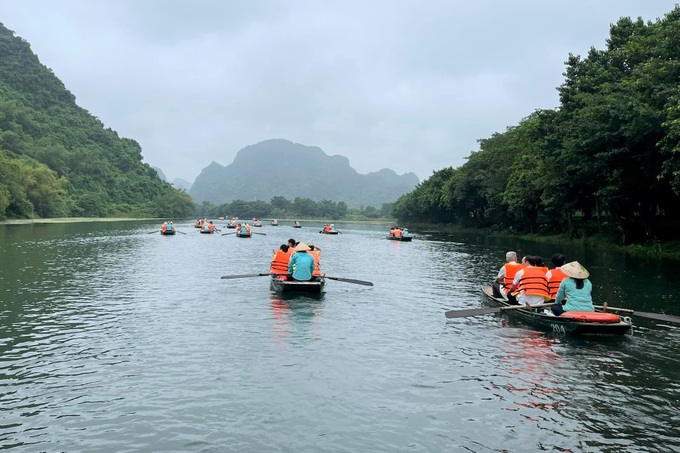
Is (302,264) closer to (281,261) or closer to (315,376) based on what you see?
(281,261)

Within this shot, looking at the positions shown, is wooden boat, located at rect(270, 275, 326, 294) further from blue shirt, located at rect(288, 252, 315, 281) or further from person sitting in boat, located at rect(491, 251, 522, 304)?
person sitting in boat, located at rect(491, 251, 522, 304)

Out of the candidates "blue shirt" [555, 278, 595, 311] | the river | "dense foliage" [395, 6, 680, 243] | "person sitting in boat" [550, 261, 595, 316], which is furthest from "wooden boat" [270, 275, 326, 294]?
"dense foliage" [395, 6, 680, 243]

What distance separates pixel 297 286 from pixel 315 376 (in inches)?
355

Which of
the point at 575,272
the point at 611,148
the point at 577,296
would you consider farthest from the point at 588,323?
the point at 611,148

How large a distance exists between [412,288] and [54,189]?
95.2 metres

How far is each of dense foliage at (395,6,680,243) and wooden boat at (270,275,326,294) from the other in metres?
17.6

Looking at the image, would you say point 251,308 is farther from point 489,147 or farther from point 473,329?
point 489,147

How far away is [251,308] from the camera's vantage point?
683 inches

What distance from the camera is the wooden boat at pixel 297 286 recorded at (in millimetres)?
19078

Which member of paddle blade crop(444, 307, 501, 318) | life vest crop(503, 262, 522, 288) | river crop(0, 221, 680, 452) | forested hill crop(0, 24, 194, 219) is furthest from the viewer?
forested hill crop(0, 24, 194, 219)

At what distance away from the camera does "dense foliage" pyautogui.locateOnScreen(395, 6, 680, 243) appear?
29031 mm

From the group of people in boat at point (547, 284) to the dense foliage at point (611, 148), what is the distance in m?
12.5

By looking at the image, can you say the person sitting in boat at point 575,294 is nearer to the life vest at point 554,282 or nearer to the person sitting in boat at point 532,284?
the person sitting in boat at point 532,284

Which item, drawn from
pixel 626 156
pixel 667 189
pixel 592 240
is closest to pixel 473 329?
pixel 626 156
